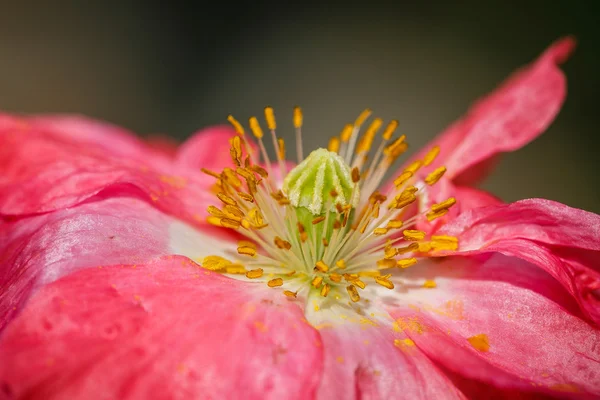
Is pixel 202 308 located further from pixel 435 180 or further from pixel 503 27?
pixel 503 27

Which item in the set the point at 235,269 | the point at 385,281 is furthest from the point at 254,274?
the point at 385,281

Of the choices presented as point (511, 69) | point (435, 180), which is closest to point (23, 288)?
point (435, 180)

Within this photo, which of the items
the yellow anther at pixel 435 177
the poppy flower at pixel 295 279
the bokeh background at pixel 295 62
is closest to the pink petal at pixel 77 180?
the poppy flower at pixel 295 279

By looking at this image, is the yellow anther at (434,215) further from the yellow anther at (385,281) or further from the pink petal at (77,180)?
the pink petal at (77,180)

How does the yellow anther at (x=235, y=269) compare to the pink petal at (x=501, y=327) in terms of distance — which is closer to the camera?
the pink petal at (x=501, y=327)

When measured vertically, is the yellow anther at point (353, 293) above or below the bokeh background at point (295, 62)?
below

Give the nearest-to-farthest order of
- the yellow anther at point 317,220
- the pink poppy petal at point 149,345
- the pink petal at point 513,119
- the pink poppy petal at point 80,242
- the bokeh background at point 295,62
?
the pink poppy petal at point 149,345 < the pink poppy petal at point 80,242 < the yellow anther at point 317,220 < the pink petal at point 513,119 < the bokeh background at point 295,62

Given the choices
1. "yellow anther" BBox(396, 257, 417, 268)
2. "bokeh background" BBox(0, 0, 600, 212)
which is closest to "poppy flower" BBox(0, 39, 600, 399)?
"yellow anther" BBox(396, 257, 417, 268)
